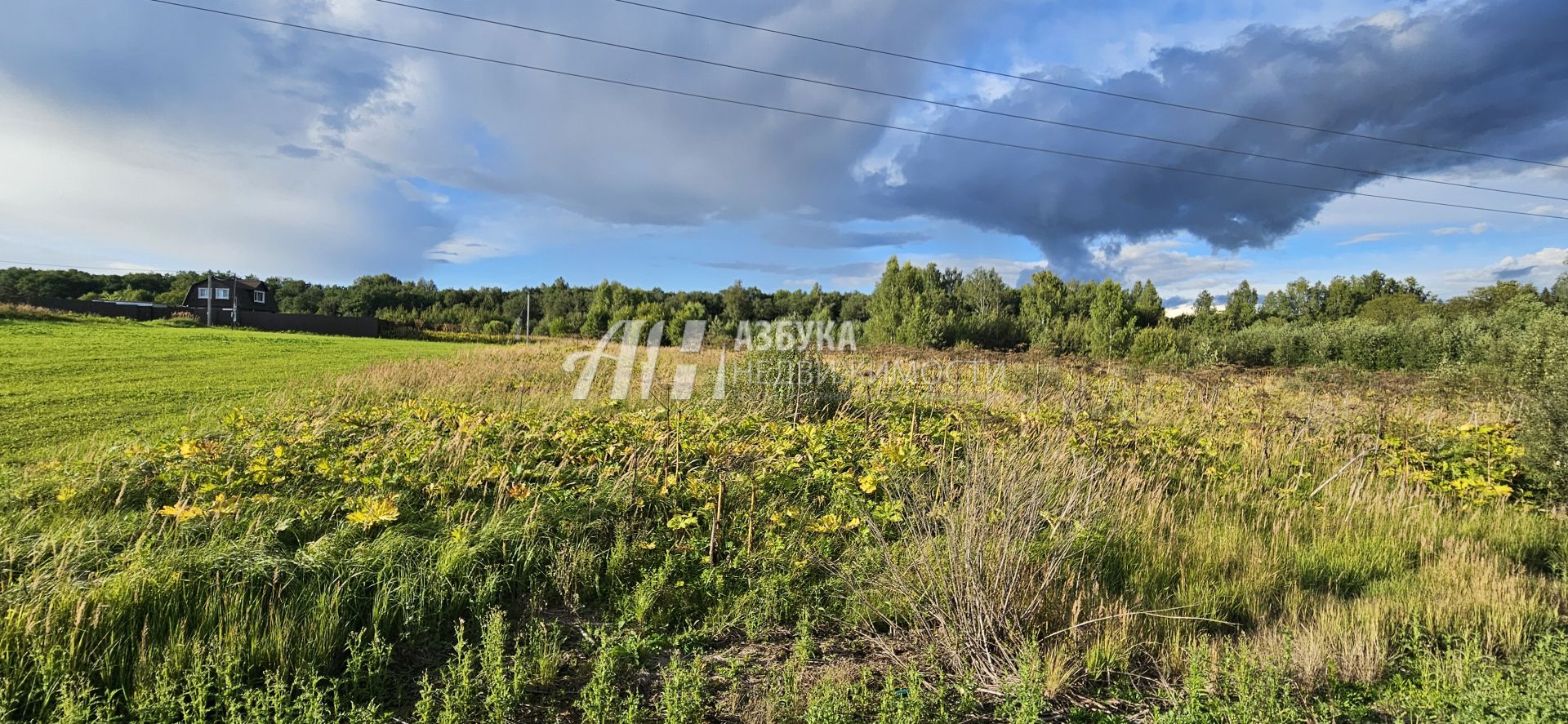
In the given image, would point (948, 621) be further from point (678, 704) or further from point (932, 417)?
point (932, 417)

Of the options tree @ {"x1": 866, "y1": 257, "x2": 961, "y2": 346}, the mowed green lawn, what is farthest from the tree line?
the mowed green lawn

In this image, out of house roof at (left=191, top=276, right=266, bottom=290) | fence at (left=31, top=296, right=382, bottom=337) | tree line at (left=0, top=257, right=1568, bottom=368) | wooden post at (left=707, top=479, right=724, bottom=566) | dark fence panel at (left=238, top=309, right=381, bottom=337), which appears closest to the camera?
wooden post at (left=707, top=479, right=724, bottom=566)

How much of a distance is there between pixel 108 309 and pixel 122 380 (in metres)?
41.2

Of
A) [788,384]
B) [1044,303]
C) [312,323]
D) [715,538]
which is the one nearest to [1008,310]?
[1044,303]

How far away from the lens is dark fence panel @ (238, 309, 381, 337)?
122ft

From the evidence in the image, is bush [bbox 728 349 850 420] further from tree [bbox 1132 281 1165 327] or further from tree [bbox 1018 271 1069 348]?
tree [bbox 1132 281 1165 327]

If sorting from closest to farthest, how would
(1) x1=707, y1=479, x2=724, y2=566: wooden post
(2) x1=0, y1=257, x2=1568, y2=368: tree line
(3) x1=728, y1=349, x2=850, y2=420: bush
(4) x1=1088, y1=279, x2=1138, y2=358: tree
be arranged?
1. (1) x1=707, y1=479, x2=724, y2=566: wooden post
2. (3) x1=728, y1=349, x2=850, y2=420: bush
3. (2) x1=0, y1=257, x2=1568, y2=368: tree line
4. (4) x1=1088, y1=279, x2=1138, y2=358: tree

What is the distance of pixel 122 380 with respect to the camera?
8805 millimetres

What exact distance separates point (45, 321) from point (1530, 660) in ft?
114

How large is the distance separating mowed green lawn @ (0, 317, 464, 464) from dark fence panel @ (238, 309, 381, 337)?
21.4 m

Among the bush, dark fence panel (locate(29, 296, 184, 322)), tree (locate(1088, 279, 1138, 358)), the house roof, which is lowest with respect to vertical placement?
the bush

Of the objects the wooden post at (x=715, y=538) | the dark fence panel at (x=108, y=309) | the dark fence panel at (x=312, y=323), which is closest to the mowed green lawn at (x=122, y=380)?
the wooden post at (x=715, y=538)

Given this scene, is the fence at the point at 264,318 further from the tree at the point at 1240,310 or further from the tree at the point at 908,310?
the tree at the point at 1240,310

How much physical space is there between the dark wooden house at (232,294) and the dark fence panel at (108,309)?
7.11 metres
